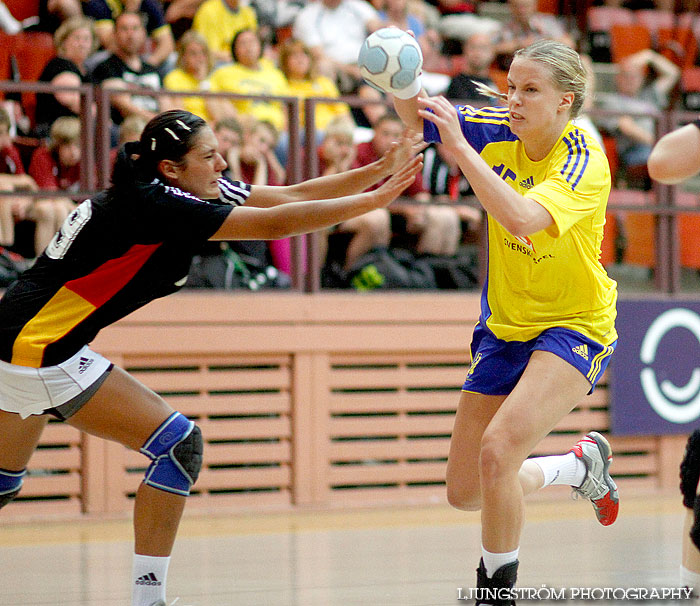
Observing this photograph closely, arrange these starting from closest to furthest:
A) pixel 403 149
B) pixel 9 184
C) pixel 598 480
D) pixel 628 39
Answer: pixel 403 149 < pixel 598 480 < pixel 9 184 < pixel 628 39

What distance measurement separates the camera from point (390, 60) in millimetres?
3734

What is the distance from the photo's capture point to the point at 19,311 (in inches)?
153

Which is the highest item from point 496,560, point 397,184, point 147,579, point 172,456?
point 397,184

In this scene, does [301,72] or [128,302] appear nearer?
[128,302]

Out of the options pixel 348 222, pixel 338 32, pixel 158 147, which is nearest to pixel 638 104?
pixel 338 32

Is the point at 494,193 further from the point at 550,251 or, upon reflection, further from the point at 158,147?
the point at 158,147

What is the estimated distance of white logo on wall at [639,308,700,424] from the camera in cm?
809

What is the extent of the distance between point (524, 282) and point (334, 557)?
7.53 ft

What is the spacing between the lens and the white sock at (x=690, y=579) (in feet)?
11.8

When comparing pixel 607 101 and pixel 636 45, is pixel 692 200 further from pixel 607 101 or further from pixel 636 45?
pixel 636 45

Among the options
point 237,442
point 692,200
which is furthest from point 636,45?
point 237,442

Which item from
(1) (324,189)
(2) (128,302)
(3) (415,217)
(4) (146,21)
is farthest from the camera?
(4) (146,21)

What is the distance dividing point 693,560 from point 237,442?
13.9ft

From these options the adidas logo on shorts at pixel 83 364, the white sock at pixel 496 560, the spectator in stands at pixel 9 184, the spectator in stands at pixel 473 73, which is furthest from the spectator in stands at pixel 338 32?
the white sock at pixel 496 560
